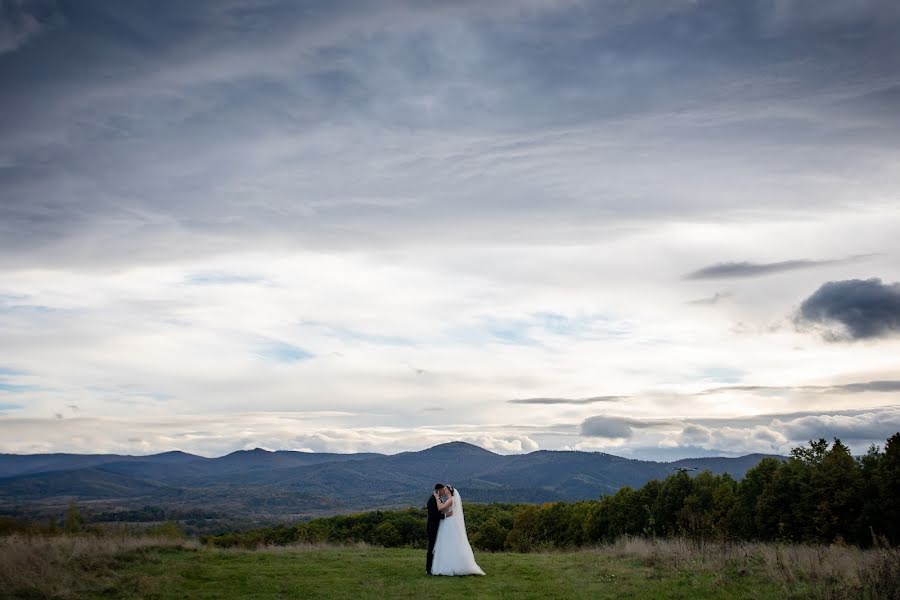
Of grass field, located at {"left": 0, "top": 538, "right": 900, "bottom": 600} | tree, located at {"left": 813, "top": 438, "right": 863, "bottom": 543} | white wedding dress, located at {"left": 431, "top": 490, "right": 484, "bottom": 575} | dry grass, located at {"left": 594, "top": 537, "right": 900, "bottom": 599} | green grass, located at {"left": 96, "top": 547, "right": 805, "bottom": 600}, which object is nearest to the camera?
dry grass, located at {"left": 594, "top": 537, "right": 900, "bottom": 599}

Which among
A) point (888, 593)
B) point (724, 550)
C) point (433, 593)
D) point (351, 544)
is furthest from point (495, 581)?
point (351, 544)

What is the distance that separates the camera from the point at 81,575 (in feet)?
54.4

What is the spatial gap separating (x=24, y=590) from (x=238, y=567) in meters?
6.30

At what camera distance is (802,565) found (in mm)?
14820

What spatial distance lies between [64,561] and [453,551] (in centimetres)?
994

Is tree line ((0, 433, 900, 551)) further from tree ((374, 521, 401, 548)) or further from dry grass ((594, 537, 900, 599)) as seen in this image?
tree ((374, 521, 401, 548))

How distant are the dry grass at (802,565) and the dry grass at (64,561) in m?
14.3

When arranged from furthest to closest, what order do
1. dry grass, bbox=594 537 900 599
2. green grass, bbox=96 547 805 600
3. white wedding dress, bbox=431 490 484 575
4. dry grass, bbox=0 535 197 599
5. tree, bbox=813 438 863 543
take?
tree, bbox=813 438 863 543
white wedding dress, bbox=431 490 484 575
green grass, bbox=96 547 805 600
dry grass, bbox=0 535 197 599
dry grass, bbox=594 537 900 599

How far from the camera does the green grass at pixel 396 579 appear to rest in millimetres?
14844

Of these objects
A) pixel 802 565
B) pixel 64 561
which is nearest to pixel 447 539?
pixel 802 565

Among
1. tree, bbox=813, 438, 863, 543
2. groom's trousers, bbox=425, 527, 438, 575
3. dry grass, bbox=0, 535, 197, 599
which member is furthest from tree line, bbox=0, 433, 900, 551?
groom's trousers, bbox=425, 527, 438, 575

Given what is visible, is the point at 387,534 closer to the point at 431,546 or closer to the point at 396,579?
the point at 431,546

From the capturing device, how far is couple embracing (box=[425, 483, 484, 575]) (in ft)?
61.6

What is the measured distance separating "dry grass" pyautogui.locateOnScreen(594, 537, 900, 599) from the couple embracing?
5087 mm
